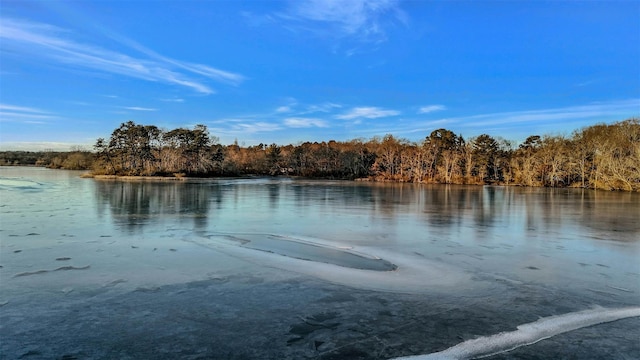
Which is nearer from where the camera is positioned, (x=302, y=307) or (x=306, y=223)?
(x=302, y=307)

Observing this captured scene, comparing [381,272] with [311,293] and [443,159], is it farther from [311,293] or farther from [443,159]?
[443,159]

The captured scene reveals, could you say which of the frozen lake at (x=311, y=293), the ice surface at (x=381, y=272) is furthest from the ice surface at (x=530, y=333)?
the ice surface at (x=381, y=272)

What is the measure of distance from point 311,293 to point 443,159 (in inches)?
2342

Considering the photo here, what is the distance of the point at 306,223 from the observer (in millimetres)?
11773

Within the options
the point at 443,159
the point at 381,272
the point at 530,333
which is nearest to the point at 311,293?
the point at 381,272

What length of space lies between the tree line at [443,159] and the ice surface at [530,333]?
43192 millimetres

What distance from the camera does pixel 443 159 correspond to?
2426 inches

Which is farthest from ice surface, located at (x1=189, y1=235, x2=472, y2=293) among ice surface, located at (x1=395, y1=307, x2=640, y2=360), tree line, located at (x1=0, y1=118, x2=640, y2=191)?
tree line, located at (x1=0, y1=118, x2=640, y2=191)

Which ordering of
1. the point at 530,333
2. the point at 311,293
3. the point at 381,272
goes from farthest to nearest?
the point at 381,272 < the point at 311,293 < the point at 530,333

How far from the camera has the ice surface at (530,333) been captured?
11.0 ft

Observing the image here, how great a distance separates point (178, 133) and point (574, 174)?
51139mm

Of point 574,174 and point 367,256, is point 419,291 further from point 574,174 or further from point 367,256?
point 574,174

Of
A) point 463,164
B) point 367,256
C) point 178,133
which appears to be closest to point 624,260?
point 367,256

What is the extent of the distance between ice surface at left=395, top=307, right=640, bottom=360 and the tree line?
43.2 m
